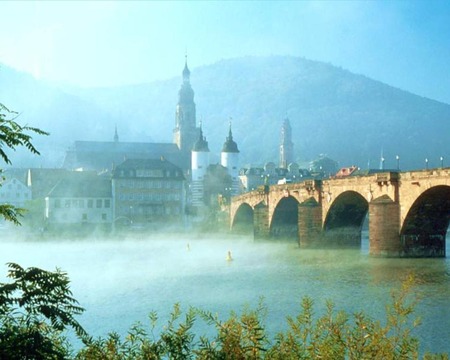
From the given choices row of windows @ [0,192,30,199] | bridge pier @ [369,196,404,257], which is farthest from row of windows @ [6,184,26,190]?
bridge pier @ [369,196,404,257]

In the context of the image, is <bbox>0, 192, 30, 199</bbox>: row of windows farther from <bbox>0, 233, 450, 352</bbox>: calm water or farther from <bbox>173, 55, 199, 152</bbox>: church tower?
<bbox>173, 55, 199, 152</bbox>: church tower

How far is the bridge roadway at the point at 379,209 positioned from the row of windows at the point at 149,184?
35.3m

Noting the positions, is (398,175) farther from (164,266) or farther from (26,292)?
(26,292)

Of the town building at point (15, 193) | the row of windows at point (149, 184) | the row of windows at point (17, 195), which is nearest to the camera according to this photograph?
the row of windows at point (149, 184)

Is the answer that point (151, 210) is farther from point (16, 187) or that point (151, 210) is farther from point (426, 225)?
point (426, 225)

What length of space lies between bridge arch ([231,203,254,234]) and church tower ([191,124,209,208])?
2618 centimetres

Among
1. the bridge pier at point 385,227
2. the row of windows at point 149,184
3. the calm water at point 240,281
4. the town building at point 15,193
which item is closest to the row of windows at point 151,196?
the row of windows at point 149,184

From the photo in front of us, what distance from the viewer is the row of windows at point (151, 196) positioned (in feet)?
352

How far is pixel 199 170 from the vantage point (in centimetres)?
13738

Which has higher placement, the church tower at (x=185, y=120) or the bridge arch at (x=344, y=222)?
the church tower at (x=185, y=120)

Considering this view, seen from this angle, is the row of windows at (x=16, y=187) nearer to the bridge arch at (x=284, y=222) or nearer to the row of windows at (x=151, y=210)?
the row of windows at (x=151, y=210)

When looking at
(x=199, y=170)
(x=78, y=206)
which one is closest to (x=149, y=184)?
(x=78, y=206)

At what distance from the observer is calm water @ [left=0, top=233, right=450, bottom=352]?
2942cm

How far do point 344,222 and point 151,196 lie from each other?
51.0 metres
